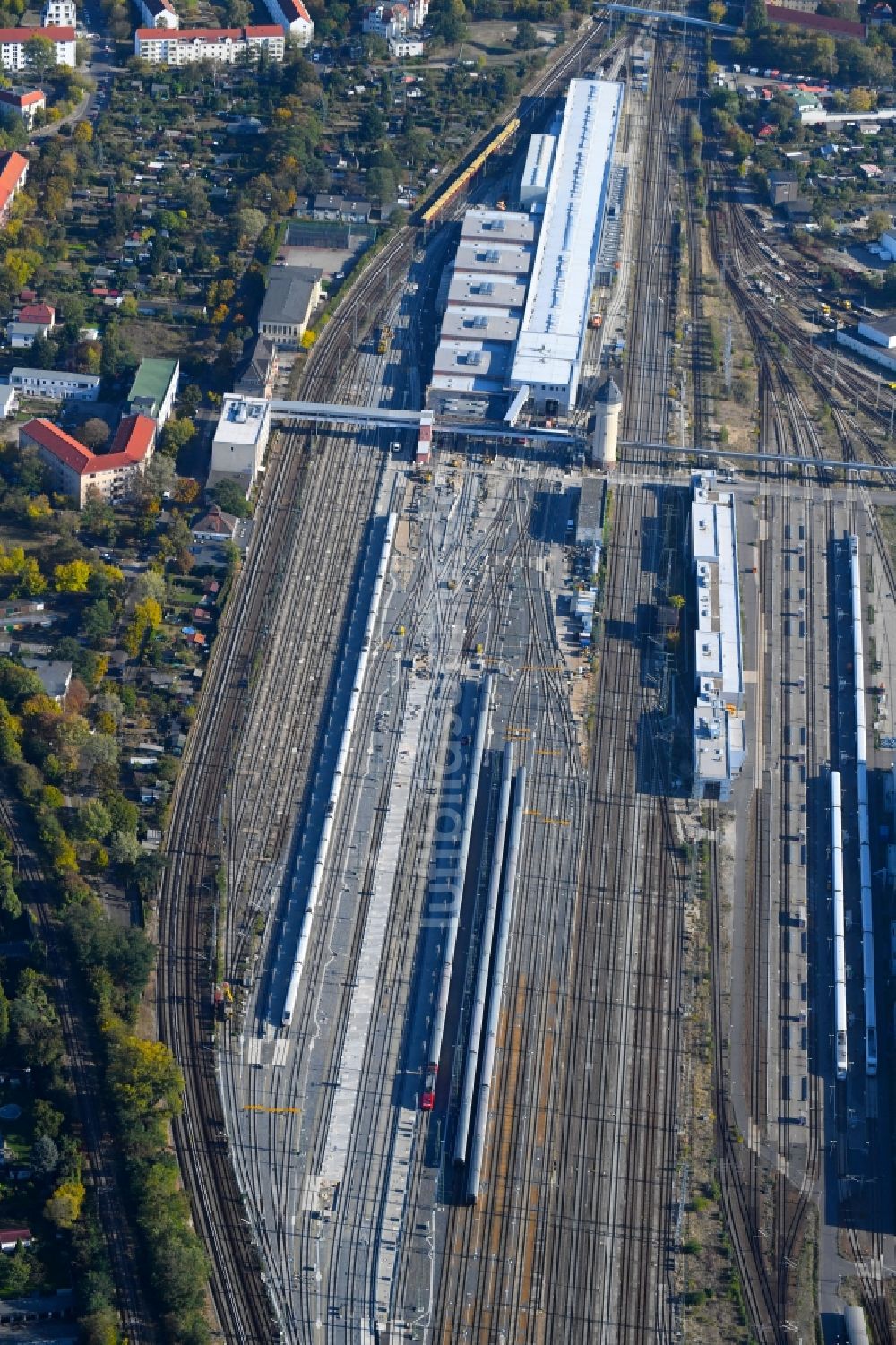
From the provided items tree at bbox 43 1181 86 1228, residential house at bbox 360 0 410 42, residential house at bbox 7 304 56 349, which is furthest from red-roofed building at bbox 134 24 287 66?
tree at bbox 43 1181 86 1228

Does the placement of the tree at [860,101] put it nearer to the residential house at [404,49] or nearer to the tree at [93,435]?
the residential house at [404,49]

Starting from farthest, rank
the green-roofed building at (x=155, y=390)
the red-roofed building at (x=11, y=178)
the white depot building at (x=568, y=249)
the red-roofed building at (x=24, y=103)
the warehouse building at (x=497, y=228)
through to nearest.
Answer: the red-roofed building at (x=24, y=103) < the red-roofed building at (x=11, y=178) < the warehouse building at (x=497, y=228) < the white depot building at (x=568, y=249) < the green-roofed building at (x=155, y=390)

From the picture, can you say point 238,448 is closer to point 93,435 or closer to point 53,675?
point 93,435

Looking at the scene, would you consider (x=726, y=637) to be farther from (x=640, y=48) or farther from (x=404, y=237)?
(x=640, y=48)

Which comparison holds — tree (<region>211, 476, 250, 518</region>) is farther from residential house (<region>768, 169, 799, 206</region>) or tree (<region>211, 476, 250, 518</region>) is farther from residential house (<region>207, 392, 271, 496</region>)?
residential house (<region>768, 169, 799, 206</region>)

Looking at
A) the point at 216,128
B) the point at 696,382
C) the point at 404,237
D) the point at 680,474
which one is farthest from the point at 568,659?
the point at 216,128

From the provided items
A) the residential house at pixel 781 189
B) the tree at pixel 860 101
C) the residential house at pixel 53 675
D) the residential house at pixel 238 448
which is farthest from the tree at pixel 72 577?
the tree at pixel 860 101

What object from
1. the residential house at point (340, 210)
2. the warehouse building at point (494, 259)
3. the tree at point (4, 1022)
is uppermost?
the residential house at point (340, 210)
